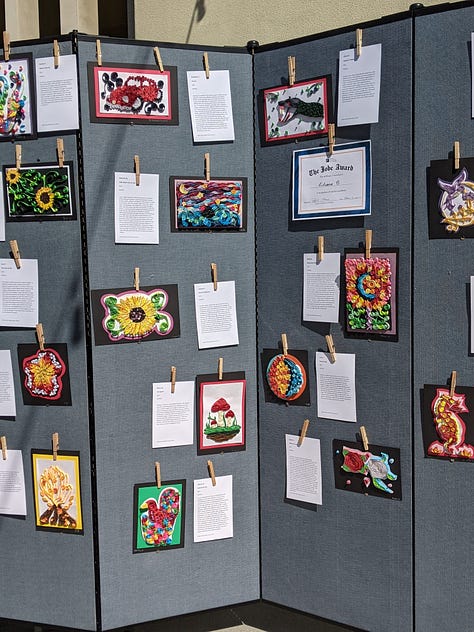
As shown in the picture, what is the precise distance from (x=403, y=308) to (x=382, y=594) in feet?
3.02

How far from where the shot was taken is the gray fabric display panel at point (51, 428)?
7.13 feet

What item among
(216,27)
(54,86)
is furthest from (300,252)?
(216,27)

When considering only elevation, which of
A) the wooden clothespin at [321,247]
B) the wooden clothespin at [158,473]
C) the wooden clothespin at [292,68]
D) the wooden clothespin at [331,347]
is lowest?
the wooden clothespin at [158,473]

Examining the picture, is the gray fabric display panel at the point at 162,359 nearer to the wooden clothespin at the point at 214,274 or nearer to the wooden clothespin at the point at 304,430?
the wooden clothespin at the point at 214,274

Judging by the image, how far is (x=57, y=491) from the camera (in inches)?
88.7

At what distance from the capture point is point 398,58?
195cm

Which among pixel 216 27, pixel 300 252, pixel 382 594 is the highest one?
pixel 216 27

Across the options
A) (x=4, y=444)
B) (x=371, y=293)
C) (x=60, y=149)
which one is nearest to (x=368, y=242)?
(x=371, y=293)

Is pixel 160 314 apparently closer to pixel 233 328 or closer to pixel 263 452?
pixel 233 328

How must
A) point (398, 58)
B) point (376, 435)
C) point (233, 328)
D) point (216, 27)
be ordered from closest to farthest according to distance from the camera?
point (398, 58) < point (376, 435) < point (233, 328) < point (216, 27)

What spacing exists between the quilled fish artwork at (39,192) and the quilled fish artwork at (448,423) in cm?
127

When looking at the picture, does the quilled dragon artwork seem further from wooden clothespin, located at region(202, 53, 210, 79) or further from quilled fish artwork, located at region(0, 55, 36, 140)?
quilled fish artwork, located at region(0, 55, 36, 140)

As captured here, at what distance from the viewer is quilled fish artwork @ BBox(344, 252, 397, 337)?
79.6 inches

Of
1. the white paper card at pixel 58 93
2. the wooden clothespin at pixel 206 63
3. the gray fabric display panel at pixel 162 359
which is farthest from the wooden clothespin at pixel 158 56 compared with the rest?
the white paper card at pixel 58 93
